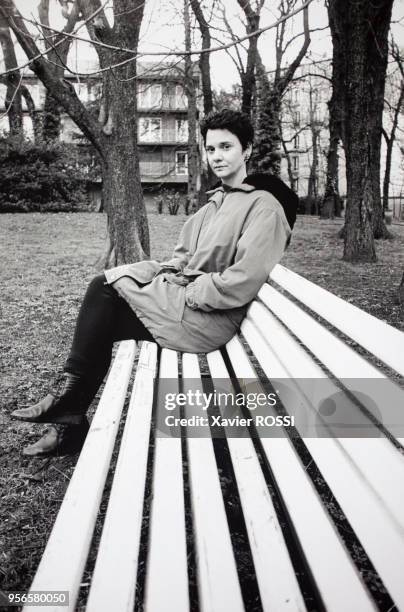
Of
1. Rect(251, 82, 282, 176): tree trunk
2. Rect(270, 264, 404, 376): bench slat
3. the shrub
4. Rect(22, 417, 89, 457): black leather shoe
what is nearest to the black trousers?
Rect(22, 417, 89, 457): black leather shoe

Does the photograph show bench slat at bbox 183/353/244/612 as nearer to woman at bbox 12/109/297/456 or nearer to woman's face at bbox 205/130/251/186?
woman at bbox 12/109/297/456

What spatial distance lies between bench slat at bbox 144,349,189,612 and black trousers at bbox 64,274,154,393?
717mm

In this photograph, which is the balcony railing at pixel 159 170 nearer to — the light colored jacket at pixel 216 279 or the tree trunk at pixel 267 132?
the tree trunk at pixel 267 132

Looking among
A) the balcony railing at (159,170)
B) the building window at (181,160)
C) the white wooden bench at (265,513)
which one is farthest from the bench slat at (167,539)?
the building window at (181,160)

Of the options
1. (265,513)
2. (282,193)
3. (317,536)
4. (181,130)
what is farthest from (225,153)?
(181,130)

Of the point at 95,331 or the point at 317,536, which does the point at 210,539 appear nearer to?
the point at 317,536

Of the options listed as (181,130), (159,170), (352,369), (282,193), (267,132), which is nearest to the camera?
(352,369)

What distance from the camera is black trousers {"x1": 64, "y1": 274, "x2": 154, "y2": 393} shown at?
235 cm

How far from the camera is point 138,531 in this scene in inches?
52.3

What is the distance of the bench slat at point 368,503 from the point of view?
40.4 inches

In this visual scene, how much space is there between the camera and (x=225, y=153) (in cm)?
260

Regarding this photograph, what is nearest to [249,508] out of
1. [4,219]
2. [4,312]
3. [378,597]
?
[378,597]

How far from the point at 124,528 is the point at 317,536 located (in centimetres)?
48

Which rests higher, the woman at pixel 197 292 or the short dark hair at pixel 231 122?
the short dark hair at pixel 231 122
